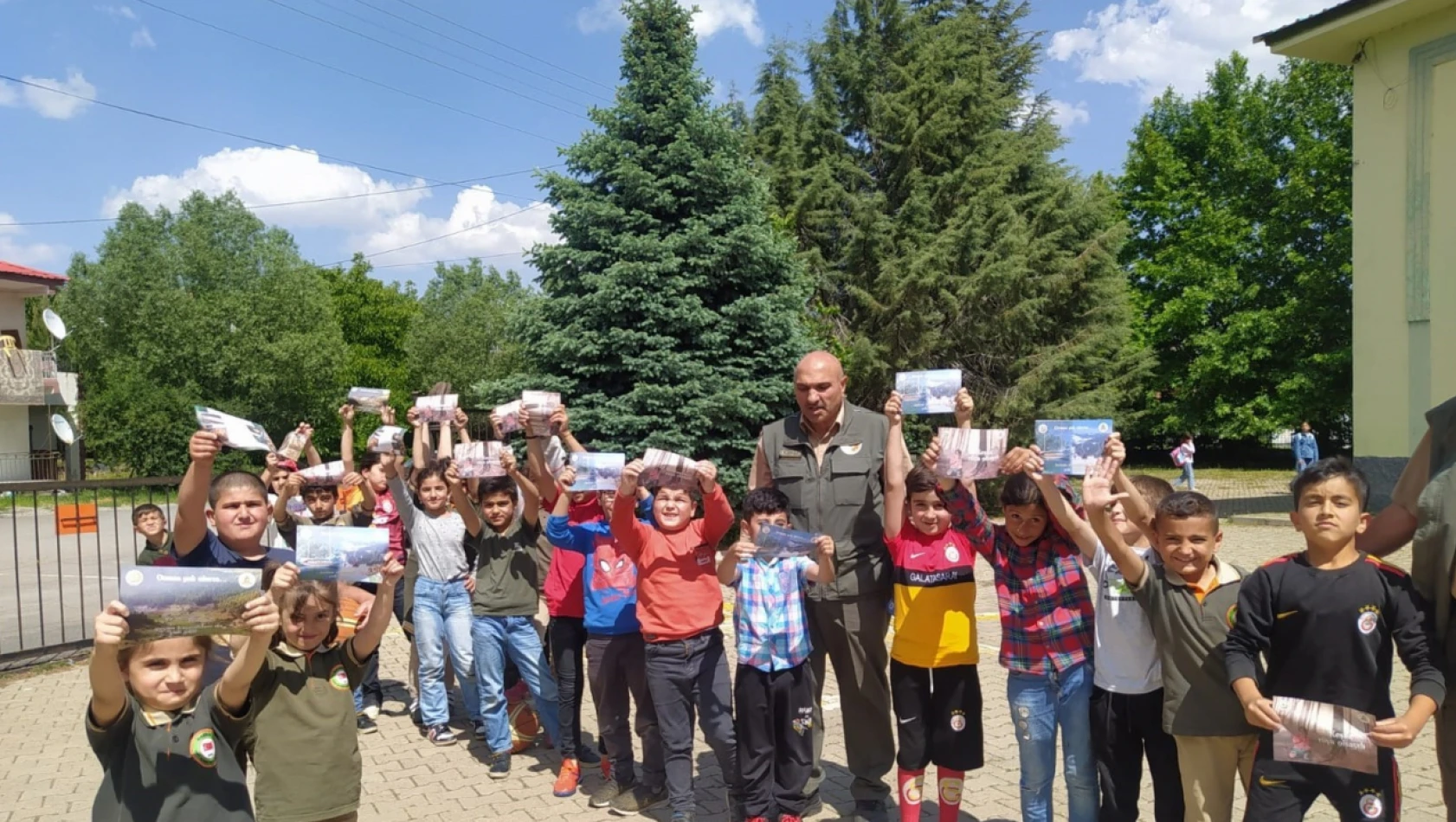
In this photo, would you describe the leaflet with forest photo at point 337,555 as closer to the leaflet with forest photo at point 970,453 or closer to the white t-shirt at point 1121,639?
the leaflet with forest photo at point 970,453

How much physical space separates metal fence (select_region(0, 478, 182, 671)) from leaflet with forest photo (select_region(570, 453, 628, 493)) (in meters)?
3.72

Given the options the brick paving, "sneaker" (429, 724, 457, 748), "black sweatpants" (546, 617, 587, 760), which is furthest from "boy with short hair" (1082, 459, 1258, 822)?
"sneaker" (429, 724, 457, 748)

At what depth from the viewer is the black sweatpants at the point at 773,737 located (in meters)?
4.37

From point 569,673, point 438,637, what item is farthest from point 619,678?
point 438,637

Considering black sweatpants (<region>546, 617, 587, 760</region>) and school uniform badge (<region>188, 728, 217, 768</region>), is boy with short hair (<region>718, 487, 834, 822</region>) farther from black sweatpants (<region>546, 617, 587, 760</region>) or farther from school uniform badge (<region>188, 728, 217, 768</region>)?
school uniform badge (<region>188, 728, 217, 768</region>)

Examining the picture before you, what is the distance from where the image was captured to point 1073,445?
3559 millimetres

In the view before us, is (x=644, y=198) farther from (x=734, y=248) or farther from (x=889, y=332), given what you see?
(x=889, y=332)

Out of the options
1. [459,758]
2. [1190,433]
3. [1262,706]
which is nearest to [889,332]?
[459,758]

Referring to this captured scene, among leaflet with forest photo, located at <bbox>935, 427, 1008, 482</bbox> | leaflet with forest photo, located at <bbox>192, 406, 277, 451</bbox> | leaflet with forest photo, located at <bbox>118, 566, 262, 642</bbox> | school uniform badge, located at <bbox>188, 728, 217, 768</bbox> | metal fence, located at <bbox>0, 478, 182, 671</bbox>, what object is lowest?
metal fence, located at <bbox>0, 478, 182, 671</bbox>

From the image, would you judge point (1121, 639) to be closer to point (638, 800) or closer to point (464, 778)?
point (638, 800)

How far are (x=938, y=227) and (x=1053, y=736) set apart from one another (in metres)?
14.8

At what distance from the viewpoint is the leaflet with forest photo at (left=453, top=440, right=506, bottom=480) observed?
17.4 ft

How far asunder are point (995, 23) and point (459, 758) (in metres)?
21.5

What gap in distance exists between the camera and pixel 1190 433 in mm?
34906
